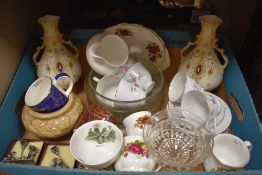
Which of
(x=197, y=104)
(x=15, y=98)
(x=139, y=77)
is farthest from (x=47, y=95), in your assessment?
(x=197, y=104)

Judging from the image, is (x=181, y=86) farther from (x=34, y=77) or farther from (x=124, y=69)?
(x=34, y=77)

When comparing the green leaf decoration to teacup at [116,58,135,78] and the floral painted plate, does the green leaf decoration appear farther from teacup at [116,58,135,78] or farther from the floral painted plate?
the floral painted plate

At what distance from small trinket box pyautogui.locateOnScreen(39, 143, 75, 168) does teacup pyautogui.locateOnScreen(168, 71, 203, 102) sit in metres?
0.28

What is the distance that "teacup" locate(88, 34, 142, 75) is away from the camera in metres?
0.78

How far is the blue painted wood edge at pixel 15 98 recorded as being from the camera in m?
0.72

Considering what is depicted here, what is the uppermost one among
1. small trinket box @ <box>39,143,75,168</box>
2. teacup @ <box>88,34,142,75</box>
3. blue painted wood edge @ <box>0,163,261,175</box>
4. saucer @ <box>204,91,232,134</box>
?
teacup @ <box>88,34,142,75</box>

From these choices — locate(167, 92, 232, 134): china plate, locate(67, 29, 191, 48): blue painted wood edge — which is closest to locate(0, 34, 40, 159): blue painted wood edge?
locate(67, 29, 191, 48): blue painted wood edge

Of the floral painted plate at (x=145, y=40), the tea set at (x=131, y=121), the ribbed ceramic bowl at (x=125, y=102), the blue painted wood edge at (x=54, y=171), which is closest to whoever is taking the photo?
the blue painted wood edge at (x=54, y=171)

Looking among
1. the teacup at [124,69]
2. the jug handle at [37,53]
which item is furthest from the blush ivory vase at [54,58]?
→ the teacup at [124,69]

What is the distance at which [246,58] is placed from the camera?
98 cm

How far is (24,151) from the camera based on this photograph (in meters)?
0.72

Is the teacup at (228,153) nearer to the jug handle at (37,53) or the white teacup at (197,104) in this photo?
the white teacup at (197,104)

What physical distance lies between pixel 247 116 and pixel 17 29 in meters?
0.61

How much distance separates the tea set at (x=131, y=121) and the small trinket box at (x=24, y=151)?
0.09 ft
